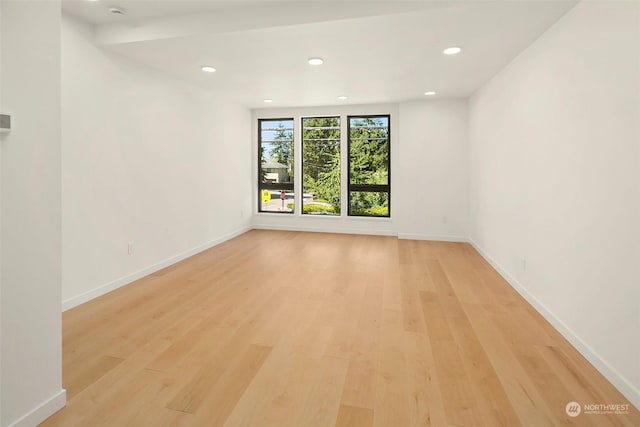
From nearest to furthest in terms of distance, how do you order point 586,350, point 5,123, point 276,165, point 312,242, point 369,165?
point 5,123, point 586,350, point 312,242, point 369,165, point 276,165

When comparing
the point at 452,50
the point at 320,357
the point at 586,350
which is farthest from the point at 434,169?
the point at 320,357

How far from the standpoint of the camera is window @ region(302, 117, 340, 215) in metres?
6.65

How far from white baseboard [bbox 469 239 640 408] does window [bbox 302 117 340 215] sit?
148 inches

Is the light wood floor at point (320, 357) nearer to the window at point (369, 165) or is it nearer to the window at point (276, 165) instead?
the window at point (369, 165)

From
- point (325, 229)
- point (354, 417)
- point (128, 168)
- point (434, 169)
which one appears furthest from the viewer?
point (325, 229)

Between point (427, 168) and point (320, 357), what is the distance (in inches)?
175

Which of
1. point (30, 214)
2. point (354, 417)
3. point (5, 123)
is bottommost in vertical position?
point (354, 417)

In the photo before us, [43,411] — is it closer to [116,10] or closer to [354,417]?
[354,417]

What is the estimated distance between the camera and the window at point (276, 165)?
6.86 m

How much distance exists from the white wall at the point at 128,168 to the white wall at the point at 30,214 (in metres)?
1.54

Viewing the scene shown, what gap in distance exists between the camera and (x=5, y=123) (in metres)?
1.40

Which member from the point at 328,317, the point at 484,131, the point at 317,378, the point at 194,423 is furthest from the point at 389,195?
the point at 194,423

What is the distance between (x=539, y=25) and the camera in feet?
9.07

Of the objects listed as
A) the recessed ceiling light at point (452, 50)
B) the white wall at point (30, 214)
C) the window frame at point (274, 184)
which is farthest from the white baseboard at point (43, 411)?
the window frame at point (274, 184)
